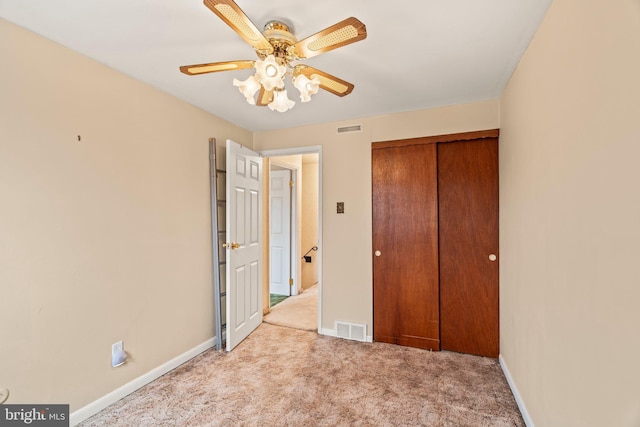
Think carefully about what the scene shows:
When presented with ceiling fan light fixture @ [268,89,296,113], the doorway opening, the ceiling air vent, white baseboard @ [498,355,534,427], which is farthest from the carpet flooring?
ceiling fan light fixture @ [268,89,296,113]

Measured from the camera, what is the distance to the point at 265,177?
407 cm

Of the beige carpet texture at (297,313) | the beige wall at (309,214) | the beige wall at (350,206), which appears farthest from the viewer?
the beige wall at (309,214)

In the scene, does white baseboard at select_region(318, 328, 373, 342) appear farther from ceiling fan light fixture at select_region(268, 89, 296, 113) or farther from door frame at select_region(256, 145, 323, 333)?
ceiling fan light fixture at select_region(268, 89, 296, 113)

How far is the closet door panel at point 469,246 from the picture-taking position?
2.65m

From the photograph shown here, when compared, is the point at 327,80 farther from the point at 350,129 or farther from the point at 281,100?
the point at 350,129

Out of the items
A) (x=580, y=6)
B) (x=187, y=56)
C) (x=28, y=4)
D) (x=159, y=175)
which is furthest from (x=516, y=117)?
(x=28, y=4)

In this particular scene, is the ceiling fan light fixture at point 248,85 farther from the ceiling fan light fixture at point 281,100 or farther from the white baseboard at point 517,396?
the white baseboard at point 517,396

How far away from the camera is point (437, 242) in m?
2.81

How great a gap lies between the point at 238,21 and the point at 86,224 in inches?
64.7

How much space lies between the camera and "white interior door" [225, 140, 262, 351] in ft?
9.36

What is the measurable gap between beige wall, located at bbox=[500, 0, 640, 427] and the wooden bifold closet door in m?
0.74

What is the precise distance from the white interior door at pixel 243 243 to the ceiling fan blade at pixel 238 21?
1541 mm

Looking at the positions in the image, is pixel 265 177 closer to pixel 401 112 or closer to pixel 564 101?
pixel 401 112

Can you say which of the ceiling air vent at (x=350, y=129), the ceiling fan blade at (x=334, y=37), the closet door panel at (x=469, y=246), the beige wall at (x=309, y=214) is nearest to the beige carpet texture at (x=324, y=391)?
A: the closet door panel at (x=469, y=246)
